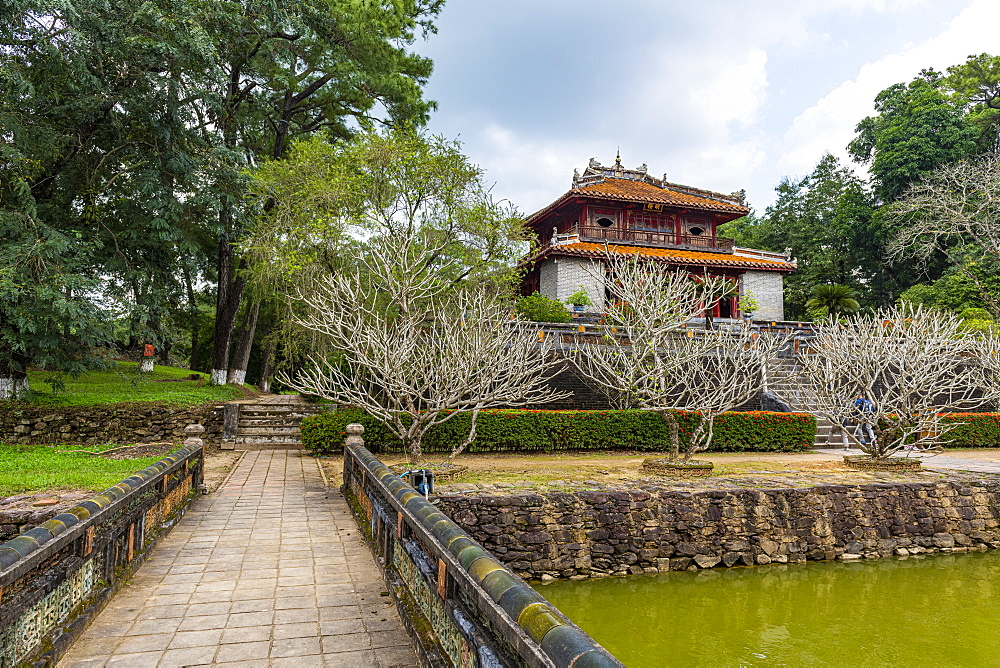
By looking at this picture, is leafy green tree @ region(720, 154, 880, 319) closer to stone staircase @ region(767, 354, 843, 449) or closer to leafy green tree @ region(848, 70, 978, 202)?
leafy green tree @ region(848, 70, 978, 202)

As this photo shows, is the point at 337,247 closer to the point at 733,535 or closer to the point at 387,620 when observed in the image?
the point at 733,535

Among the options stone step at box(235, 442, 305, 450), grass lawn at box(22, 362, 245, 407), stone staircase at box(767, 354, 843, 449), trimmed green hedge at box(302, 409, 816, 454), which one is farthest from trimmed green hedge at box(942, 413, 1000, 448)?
grass lawn at box(22, 362, 245, 407)

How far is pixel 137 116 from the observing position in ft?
51.7

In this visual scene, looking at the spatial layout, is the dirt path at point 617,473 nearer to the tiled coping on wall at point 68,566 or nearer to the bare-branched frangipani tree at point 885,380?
the bare-branched frangipani tree at point 885,380

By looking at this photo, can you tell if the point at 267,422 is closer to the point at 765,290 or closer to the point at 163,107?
the point at 163,107

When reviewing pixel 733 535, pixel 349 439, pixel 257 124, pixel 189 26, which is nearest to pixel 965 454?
pixel 733 535

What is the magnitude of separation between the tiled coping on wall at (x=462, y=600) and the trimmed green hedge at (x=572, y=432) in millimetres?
7802

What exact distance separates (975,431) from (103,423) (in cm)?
2407

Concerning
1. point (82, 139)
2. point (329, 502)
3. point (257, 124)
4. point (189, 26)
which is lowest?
point (329, 502)

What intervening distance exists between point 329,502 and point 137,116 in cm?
1327

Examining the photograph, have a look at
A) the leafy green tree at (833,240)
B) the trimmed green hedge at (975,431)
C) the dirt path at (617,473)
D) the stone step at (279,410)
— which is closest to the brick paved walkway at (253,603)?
the dirt path at (617,473)

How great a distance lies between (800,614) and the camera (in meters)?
7.63

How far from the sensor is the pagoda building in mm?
26406

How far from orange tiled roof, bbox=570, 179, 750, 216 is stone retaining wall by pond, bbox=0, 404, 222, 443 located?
19094 millimetres
